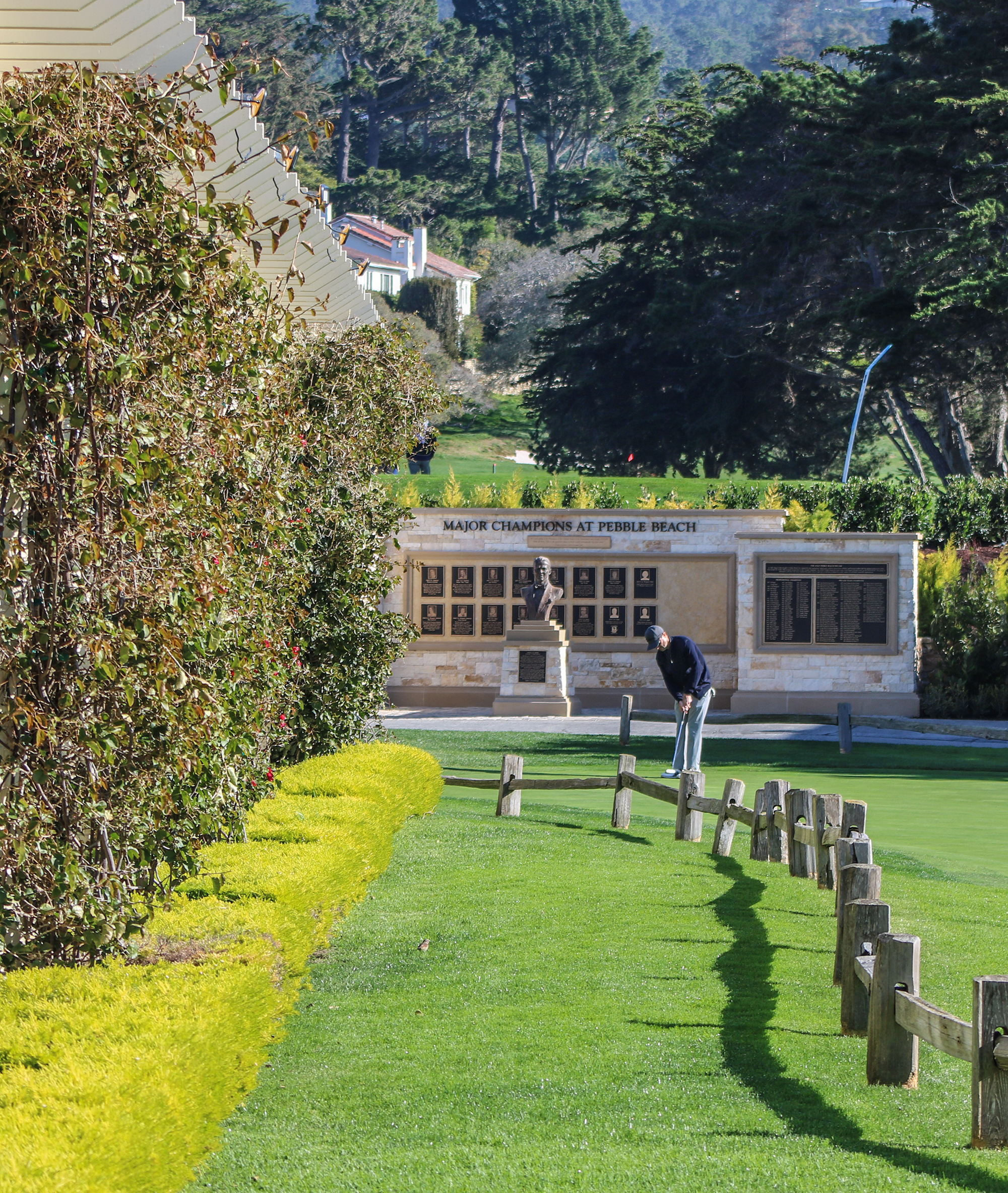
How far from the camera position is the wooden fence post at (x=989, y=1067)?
16.5 ft

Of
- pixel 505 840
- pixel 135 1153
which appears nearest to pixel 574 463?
pixel 505 840

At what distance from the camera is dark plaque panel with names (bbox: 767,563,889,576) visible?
24906mm

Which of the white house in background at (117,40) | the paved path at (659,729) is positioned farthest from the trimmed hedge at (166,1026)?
Answer: the paved path at (659,729)

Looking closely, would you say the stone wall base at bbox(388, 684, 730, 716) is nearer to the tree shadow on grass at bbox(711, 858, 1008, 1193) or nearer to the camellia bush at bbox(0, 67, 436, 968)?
the tree shadow on grass at bbox(711, 858, 1008, 1193)

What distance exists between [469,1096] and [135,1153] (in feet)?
6.34

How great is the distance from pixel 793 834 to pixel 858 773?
23.9 ft

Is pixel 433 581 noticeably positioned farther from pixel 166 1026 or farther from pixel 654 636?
pixel 166 1026

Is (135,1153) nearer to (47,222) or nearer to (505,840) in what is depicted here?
(47,222)

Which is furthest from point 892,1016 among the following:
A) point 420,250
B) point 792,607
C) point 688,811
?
point 420,250

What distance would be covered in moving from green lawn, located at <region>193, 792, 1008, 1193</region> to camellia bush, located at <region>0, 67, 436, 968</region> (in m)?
1.32

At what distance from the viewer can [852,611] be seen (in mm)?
25078

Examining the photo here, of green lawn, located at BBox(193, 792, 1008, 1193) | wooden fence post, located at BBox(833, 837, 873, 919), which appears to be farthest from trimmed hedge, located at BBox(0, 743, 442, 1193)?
wooden fence post, located at BBox(833, 837, 873, 919)

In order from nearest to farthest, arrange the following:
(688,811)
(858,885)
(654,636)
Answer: (858,885), (688,811), (654,636)

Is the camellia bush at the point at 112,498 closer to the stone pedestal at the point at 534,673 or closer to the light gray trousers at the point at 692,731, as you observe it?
the light gray trousers at the point at 692,731
